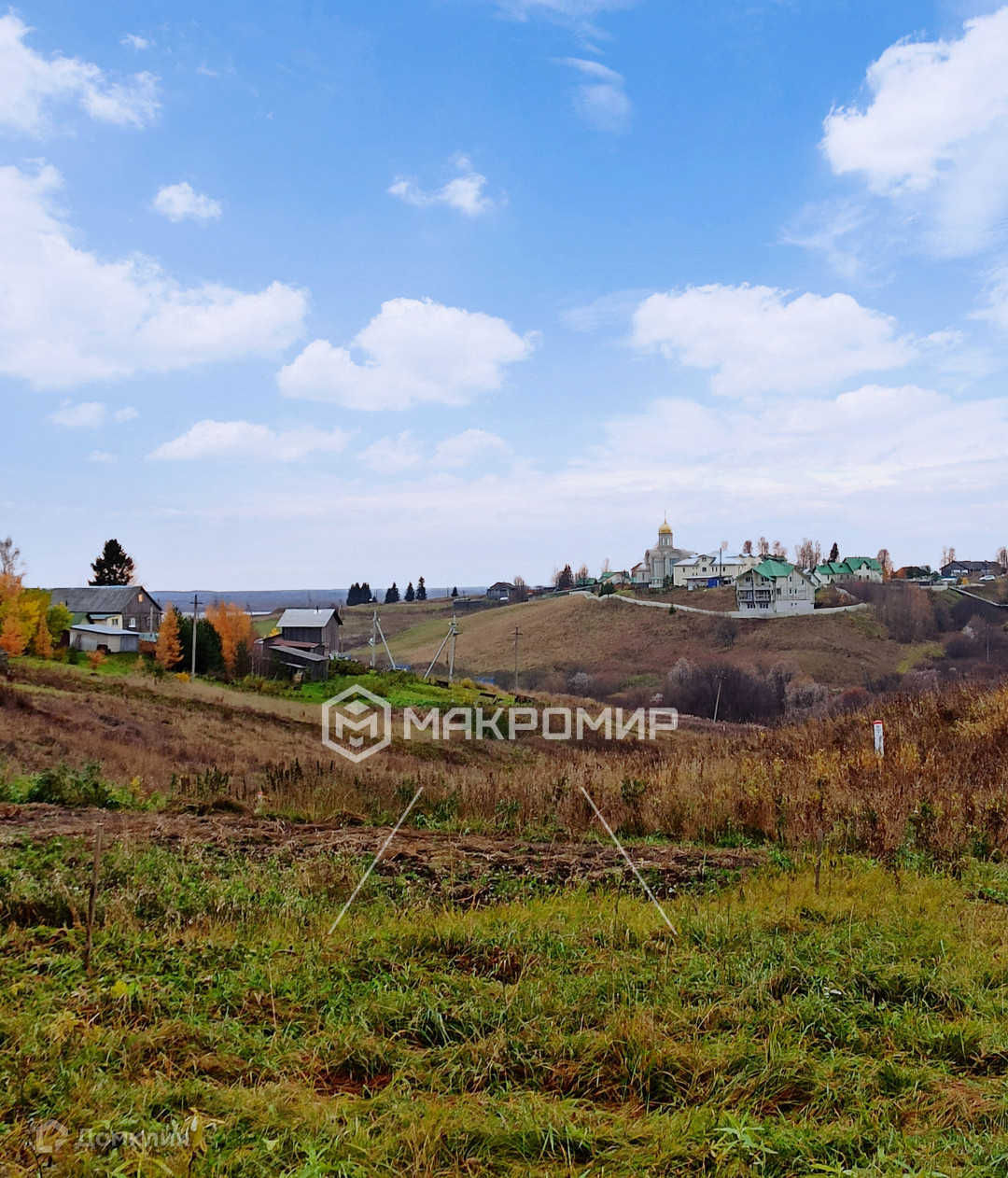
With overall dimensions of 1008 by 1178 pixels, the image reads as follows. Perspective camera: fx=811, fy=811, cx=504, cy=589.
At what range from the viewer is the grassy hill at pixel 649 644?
56.9m

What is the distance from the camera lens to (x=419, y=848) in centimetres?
646

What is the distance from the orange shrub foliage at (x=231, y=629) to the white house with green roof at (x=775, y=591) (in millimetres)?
41846

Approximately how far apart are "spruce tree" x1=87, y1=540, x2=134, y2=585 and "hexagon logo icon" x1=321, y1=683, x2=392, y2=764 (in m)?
29.5

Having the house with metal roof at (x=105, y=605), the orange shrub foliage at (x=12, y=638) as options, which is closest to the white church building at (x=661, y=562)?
the house with metal roof at (x=105, y=605)

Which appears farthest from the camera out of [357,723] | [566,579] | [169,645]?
[566,579]

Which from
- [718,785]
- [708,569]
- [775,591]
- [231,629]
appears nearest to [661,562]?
[708,569]

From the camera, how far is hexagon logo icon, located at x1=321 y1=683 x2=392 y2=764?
2422 cm

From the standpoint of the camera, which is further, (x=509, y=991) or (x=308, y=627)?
(x=308, y=627)

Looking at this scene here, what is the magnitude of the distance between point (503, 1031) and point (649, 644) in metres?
62.3

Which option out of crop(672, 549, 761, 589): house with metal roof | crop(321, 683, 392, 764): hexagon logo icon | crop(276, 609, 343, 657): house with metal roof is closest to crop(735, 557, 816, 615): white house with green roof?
crop(672, 549, 761, 589): house with metal roof

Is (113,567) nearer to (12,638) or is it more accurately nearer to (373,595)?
(12,638)

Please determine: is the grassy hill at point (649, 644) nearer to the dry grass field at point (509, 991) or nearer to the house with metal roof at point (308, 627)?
the house with metal roof at point (308, 627)

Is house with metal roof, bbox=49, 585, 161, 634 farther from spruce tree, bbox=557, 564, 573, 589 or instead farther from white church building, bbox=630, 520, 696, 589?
spruce tree, bbox=557, 564, 573, 589

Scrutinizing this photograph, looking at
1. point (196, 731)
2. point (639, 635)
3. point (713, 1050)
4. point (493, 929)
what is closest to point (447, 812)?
point (493, 929)
